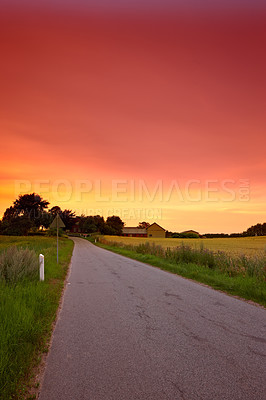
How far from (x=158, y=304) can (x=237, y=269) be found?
615cm

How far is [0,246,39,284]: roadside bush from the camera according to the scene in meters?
8.59

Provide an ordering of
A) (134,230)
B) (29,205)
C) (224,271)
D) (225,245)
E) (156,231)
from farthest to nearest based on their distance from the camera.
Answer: (134,230), (156,231), (29,205), (225,245), (224,271)

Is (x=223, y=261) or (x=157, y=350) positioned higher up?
(x=223, y=261)

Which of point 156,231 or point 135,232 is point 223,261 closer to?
point 156,231

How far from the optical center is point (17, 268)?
8.94 m

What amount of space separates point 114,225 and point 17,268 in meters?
110

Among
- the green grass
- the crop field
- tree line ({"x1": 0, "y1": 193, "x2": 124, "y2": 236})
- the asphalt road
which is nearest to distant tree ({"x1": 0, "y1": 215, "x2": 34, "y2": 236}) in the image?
tree line ({"x1": 0, "y1": 193, "x2": 124, "y2": 236})

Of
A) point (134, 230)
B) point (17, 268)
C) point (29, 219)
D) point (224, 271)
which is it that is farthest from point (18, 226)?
point (134, 230)

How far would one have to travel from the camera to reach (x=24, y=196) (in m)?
81.4

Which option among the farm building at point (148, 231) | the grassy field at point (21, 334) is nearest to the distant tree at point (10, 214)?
the farm building at point (148, 231)

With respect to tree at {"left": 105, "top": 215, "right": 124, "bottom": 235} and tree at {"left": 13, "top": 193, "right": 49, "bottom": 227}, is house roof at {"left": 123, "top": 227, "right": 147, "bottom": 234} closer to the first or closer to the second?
tree at {"left": 105, "top": 215, "right": 124, "bottom": 235}

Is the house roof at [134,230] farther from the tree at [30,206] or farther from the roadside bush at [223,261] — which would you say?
the roadside bush at [223,261]

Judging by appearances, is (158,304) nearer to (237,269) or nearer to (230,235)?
(237,269)

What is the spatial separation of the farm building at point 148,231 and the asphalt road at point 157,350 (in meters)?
120
